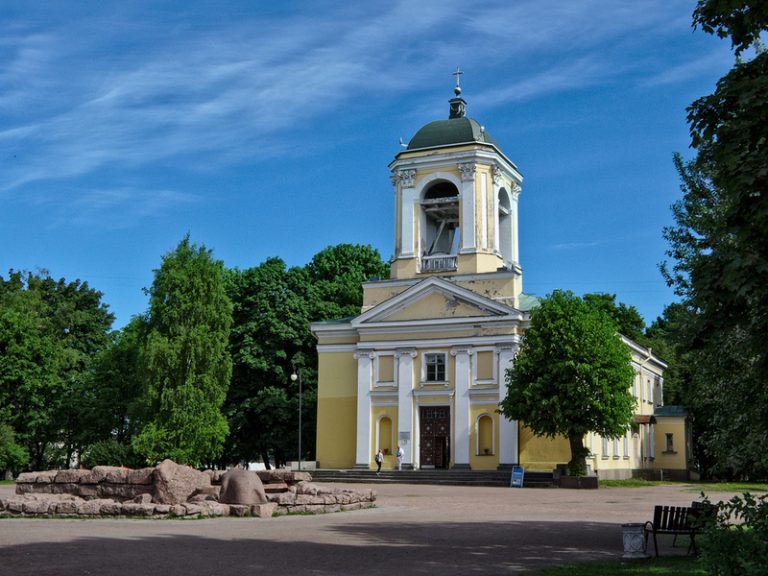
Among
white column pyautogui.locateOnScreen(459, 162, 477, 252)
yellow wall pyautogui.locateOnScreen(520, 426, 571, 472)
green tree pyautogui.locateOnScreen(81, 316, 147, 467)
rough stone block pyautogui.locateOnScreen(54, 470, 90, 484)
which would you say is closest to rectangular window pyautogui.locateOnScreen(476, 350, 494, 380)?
yellow wall pyautogui.locateOnScreen(520, 426, 571, 472)

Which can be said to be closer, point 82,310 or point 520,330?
point 520,330

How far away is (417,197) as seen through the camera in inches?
2029

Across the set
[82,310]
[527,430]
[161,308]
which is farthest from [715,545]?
[82,310]

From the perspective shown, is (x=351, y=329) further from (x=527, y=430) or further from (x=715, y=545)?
(x=715, y=545)

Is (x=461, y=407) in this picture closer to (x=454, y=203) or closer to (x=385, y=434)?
(x=385, y=434)

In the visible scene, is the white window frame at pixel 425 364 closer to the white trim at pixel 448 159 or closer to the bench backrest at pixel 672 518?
the white trim at pixel 448 159

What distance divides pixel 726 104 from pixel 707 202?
9667 millimetres

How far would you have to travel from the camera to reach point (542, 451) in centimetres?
4634

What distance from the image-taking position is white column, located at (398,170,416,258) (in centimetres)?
5134

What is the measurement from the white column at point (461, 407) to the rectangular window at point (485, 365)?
0.53 meters

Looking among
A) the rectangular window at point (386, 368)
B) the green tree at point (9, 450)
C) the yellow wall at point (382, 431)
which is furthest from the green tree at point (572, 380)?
the green tree at point (9, 450)

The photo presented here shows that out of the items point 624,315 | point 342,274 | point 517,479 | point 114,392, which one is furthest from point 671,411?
point 114,392

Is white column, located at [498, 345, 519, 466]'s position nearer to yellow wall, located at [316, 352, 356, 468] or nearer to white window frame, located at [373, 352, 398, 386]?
white window frame, located at [373, 352, 398, 386]

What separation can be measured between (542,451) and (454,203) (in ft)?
48.7
